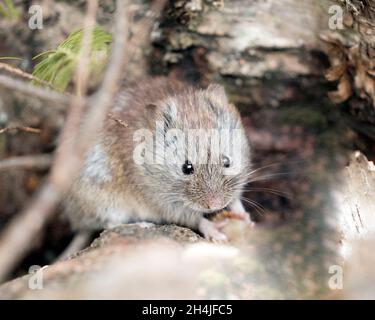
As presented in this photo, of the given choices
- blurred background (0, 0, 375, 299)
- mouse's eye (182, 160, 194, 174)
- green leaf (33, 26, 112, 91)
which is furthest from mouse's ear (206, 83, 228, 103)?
green leaf (33, 26, 112, 91)

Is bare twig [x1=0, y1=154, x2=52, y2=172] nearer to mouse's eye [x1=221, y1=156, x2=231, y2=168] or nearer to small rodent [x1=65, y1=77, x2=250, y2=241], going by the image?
small rodent [x1=65, y1=77, x2=250, y2=241]

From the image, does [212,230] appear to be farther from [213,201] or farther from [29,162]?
[29,162]

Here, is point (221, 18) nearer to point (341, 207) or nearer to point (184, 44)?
point (184, 44)

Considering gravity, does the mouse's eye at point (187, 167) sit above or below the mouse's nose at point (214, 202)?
above

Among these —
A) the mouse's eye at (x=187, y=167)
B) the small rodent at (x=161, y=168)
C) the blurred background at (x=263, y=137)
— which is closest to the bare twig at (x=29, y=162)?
the blurred background at (x=263, y=137)

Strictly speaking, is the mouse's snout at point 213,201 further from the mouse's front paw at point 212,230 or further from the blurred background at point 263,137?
the mouse's front paw at point 212,230

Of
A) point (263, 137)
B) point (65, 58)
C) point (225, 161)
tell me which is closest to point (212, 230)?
point (225, 161)

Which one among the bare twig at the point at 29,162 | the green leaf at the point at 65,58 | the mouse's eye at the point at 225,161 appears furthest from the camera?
the bare twig at the point at 29,162
